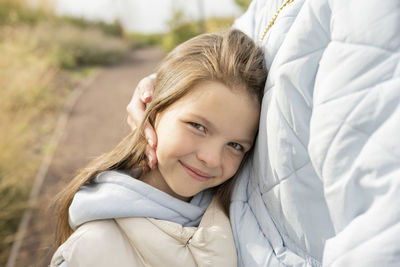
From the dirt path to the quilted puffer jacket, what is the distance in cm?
107

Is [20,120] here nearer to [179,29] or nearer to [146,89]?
[146,89]

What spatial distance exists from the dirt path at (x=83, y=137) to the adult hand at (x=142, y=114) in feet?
1.17

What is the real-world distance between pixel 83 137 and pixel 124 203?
5166 mm

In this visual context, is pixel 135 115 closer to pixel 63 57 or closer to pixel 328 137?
pixel 328 137

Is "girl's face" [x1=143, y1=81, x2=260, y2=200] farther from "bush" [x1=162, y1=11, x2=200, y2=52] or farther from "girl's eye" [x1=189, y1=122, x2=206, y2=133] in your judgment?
"bush" [x1=162, y1=11, x2=200, y2=52]

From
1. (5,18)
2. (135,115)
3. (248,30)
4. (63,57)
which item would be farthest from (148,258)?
(5,18)

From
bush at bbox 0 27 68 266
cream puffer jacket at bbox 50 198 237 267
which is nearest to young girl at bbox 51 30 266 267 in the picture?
cream puffer jacket at bbox 50 198 237 267

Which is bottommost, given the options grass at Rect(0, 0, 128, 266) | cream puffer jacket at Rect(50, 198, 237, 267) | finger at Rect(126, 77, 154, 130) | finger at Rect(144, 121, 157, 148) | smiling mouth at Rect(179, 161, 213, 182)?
grass at Rect(0, 0, 128, 266)

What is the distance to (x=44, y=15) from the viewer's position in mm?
13609

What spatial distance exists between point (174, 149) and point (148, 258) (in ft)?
1.30

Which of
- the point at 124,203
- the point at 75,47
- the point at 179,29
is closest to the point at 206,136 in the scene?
the point at 124,203

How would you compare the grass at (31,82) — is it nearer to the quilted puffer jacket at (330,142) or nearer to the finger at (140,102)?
the finger at (140,102)

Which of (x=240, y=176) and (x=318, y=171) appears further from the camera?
(x=240, y=176)

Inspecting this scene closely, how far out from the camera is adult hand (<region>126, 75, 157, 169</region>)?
1.62 metres
